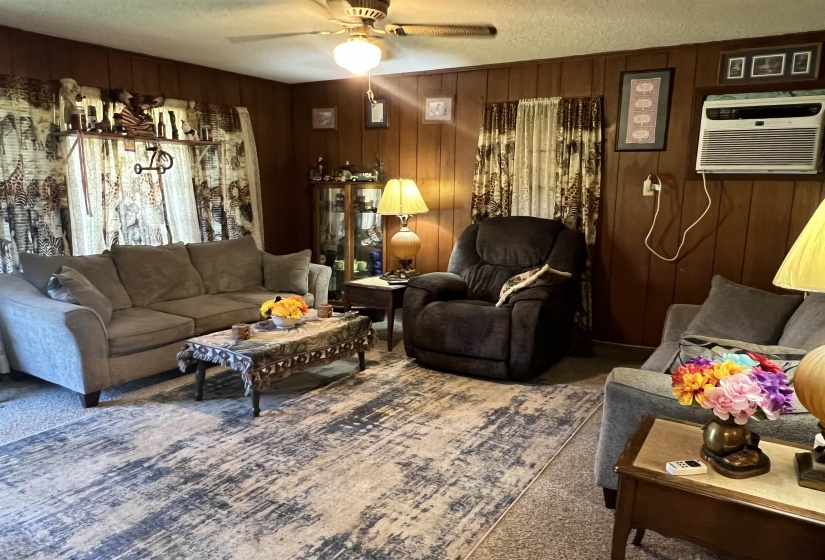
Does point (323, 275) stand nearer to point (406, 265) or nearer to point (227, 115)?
point (406, 265)

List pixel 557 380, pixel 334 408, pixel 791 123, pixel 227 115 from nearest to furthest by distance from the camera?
1. pixel 334 408
2. pixel 791 123
3. pixel 557 380
4. pixel 227 115

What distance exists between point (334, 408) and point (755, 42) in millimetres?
3615

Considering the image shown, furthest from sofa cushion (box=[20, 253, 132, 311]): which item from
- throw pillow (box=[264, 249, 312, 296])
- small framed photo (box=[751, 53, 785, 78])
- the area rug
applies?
small framed photo (box=[751, 53, 785, 78])

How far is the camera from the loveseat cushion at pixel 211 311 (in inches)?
155

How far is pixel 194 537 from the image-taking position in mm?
2117

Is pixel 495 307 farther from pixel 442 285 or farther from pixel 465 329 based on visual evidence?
pixel 442 285

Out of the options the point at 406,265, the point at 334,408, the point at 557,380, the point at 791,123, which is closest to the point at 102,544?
the point at 334,408

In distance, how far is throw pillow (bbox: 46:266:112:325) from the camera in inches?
134

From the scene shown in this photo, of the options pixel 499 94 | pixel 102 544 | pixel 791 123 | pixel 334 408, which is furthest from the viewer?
pixel 499 94

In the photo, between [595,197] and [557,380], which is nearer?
[557,380]

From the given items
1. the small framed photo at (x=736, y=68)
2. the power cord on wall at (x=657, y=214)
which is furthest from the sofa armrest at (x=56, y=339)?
the small framed photo at (x=736, y=68)

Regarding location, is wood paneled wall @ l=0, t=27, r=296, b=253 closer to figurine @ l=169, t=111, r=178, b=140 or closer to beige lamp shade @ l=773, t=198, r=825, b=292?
figurine @ l=169, t=111, r=178, b=140

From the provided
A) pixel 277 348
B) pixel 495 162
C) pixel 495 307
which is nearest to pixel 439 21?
pixel 495 162

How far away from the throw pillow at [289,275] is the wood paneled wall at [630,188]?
1.15m
